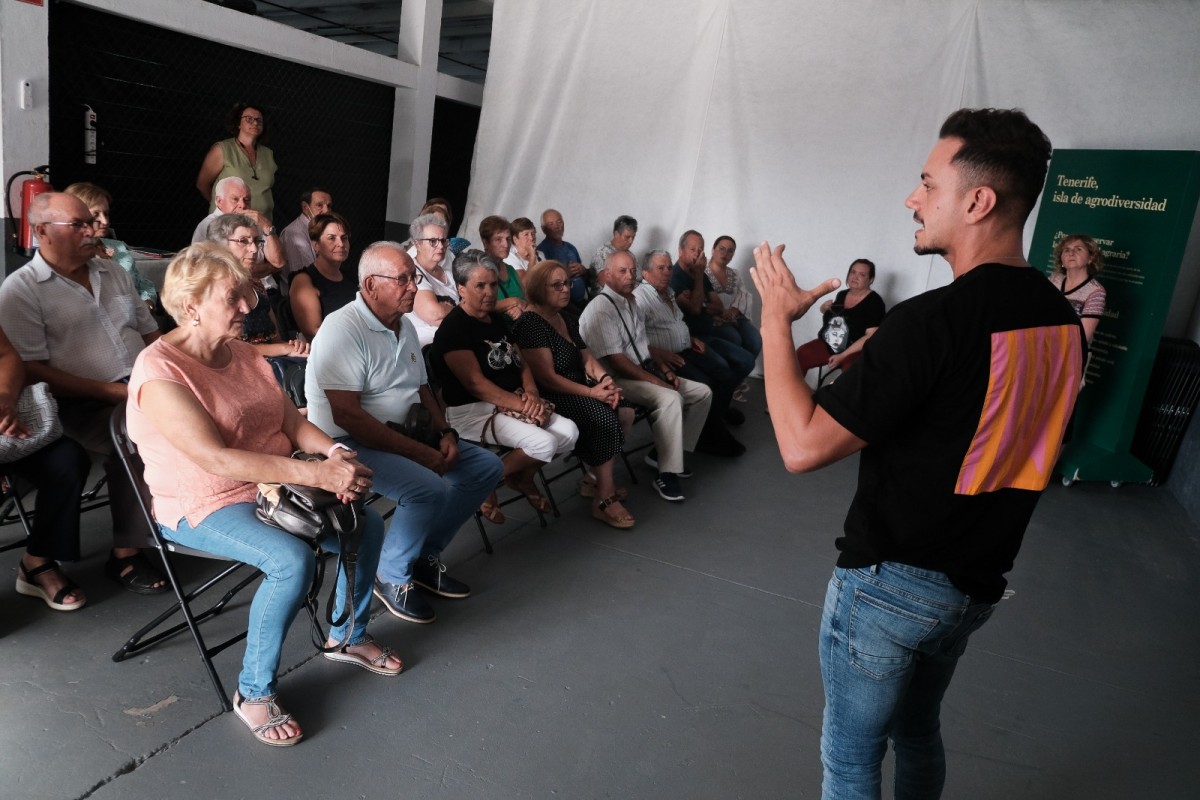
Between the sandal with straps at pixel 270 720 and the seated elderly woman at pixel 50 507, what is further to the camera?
A: the seated elderly woman at pixel 50 507

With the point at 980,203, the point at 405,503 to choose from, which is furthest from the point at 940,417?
the point at 405,503

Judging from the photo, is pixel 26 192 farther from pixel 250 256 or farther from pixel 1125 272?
pixel 1125 272

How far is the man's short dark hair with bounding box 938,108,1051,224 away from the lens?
125 centimetres

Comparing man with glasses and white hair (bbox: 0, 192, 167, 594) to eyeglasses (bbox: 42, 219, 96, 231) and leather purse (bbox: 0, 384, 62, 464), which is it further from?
leather purse (bbox: 0, 384, 62, 464)

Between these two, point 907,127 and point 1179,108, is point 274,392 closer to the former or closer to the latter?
point 907,127

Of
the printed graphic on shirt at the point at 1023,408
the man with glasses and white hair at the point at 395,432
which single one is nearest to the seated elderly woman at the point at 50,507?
the man with glasses and white hair at the point at 395,432

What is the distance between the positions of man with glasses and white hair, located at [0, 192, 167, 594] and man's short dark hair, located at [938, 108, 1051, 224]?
96.9 inches

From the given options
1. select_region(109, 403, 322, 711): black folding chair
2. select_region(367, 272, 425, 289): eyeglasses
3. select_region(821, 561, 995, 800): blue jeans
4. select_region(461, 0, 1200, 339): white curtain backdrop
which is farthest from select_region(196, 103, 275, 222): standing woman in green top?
select_region(821, 561, 995, 800): blue jeans

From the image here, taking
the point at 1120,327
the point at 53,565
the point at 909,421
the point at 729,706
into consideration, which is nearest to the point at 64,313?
the point at 53,565

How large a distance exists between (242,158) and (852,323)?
4327 millimetres

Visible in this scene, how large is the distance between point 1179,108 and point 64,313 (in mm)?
6806

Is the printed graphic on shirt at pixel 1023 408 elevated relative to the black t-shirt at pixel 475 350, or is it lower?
elevated

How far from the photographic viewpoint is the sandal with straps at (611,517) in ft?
12.6

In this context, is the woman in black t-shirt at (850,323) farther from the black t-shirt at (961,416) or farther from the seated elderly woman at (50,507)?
the black t-shirt at (961,416)
